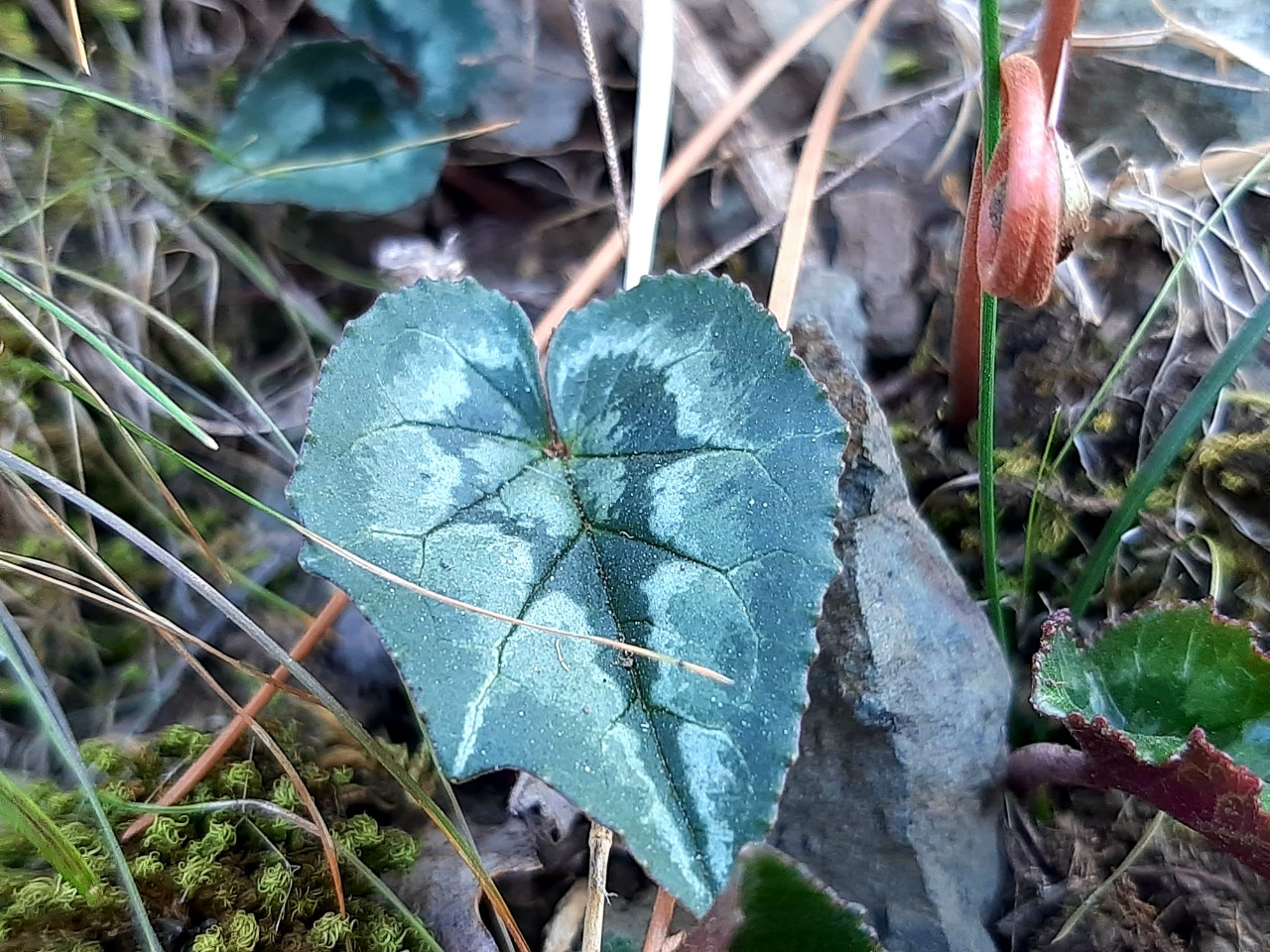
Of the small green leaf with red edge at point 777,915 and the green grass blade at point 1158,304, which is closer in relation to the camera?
the small green leaf with red edge at point 777,915

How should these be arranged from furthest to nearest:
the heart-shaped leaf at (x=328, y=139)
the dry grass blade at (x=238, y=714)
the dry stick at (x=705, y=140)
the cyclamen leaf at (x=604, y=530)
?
the heart-shaped leaf at (x=328, y=139)
the dry stick at (x=705, y=140)
the dry grass blade at (x=238, y=714)
the cyclamen leaf at (x=604, y=530)

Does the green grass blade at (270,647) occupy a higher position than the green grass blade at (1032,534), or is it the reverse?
the green grass blade at (270,647)

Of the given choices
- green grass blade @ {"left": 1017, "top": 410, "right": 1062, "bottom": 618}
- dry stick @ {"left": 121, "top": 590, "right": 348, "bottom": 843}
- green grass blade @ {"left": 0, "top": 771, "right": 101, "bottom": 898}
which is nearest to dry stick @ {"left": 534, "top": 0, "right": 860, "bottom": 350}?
dry stick @ {"left": 121, "top": 590, "right": 348, "bottom": 843}

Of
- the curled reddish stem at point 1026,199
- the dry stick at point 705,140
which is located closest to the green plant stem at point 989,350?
the curled reddish stem at point 1026,199

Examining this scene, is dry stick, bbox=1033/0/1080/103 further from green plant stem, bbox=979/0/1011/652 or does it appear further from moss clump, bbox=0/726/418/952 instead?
moss clump, bbox=0/726/418/952

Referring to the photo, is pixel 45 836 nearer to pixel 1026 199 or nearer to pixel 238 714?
pixel 238 714

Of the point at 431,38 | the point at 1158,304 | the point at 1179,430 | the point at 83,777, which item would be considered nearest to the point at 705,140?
the point at 431,38

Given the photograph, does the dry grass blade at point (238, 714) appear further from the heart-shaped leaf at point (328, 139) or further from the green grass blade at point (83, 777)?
the heart-shaped leaf at point (328, 139)
